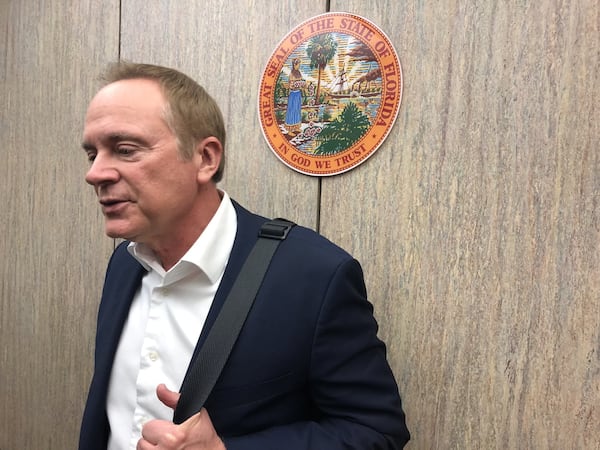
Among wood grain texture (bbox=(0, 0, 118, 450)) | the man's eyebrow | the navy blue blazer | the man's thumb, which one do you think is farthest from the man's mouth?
wood grain texture (bbox=(0, 0, 118, 450))

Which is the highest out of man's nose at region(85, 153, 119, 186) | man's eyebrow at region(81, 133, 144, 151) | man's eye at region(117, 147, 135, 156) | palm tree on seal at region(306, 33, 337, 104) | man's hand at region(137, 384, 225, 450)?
palm tree on seal at region(306, 33, 337, 104)

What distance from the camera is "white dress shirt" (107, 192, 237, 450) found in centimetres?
85

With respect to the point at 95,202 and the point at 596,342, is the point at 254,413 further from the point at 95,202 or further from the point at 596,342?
the point at 95,202

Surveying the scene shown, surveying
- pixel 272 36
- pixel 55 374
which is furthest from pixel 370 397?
pixel 55 374

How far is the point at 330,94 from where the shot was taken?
1.09 metres

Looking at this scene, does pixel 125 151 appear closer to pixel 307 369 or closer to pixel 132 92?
pixel 132 92

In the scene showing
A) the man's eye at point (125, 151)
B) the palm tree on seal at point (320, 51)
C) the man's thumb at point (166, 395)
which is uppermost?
the palm tree on seal at point (320, 51)

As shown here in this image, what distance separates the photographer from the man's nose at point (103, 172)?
82 cm

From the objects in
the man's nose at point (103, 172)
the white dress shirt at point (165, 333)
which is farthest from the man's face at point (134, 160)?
the white dress shirt at point (165, 333)

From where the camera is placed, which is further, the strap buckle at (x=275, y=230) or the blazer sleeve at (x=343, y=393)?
the strap buckle at (x=275, y=230)

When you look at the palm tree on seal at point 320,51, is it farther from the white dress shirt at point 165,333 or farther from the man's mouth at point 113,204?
the man's mouth at point 113,204

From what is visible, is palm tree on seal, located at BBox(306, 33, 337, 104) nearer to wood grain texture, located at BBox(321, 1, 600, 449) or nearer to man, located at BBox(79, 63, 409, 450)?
wood grain texture, located at BBox(321, 1, 600, 449)

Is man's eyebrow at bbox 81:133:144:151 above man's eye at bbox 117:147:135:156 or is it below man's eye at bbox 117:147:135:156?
above

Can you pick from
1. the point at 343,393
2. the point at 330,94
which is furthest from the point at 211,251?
the point at 330,94
